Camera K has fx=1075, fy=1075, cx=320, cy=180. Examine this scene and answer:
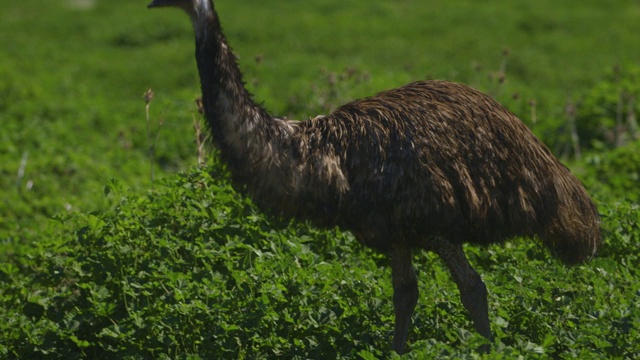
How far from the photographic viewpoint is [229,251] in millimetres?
5867

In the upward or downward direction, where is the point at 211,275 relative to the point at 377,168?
downward

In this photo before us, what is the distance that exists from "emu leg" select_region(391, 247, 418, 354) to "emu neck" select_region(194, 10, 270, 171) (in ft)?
3.04

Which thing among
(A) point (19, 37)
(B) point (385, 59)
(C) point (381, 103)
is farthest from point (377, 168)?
(A) point (19, 37)

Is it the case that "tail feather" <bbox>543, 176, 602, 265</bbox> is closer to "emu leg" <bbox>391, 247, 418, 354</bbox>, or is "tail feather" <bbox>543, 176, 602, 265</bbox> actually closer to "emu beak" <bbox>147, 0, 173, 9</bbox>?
"emu leg" <bbox>391, 247, 418, 354</bbox>

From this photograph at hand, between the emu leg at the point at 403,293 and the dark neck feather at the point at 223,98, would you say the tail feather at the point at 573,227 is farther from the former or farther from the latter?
the dark neck feather at the point at 223,98

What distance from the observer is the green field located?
17.3ft

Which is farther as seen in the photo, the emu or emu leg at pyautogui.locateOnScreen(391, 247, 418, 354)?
emu leg at pyautogui.locateOnScreen(391, 247, 418, 354)

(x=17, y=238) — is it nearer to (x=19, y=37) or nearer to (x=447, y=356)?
(x=447, y=356)

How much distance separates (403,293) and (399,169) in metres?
0.70

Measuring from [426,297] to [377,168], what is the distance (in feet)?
2.97

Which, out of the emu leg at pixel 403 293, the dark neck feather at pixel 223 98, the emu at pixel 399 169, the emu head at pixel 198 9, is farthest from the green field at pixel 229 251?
the emu head at pixel 198 9

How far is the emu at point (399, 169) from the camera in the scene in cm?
490

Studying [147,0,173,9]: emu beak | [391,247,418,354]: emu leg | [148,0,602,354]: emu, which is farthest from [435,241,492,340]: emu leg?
[147,0,173,9]: emu beak

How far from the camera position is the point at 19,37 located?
672 inches
